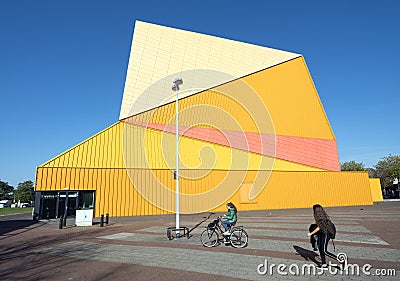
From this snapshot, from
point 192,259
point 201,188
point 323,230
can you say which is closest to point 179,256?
point 192,259

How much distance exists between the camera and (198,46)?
32.0m

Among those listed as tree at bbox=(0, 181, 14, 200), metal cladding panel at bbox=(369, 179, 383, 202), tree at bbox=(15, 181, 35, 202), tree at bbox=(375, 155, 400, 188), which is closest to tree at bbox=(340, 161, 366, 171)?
tree at bbox=(375, 155, 400, 188)

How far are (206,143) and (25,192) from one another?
8709 cm

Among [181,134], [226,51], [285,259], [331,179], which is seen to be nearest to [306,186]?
[331,179]

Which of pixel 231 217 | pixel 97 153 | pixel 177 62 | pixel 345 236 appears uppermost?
pixel 177 62

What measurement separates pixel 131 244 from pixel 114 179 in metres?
12.8

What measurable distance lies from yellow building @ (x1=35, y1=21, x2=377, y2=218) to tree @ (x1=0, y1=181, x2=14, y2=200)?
88070 millimetres

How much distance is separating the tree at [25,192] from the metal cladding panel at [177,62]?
7886 cm

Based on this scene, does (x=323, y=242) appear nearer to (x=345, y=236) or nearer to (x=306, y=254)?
(x=306, y=254)

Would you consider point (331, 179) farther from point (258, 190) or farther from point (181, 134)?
point (181, 134)

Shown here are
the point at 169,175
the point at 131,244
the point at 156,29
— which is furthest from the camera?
the point at 156,29

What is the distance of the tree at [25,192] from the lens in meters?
82.3

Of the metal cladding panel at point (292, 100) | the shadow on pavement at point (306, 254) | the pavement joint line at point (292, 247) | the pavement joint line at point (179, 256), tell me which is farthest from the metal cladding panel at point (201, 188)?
the shadow on pavement at point (306, 254)

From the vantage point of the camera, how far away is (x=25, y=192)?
84438 mm
